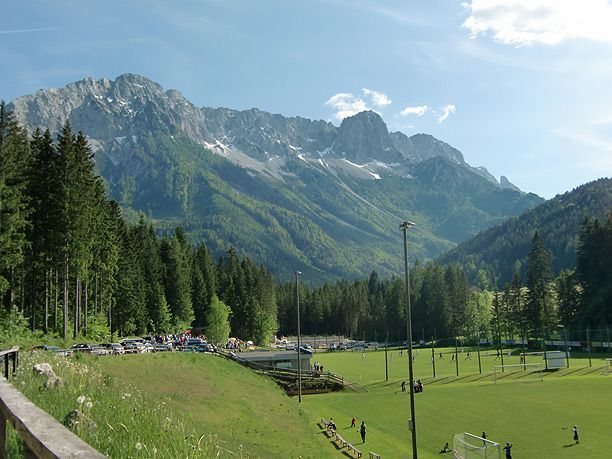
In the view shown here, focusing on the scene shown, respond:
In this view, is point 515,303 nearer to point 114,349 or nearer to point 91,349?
point 114,349

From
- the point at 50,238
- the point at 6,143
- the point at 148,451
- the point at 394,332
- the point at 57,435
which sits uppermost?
the point at 6,143

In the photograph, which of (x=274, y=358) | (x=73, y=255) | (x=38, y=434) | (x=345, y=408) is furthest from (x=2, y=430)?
(x=274, y=358)

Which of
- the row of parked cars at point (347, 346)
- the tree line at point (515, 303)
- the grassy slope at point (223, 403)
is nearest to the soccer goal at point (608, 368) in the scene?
the tree line at point (515, 303)

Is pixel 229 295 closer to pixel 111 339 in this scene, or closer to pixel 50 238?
pixel 111 339

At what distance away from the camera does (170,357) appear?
168 feet

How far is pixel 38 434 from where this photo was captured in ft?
12.2

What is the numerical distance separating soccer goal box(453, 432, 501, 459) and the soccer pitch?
154 cm

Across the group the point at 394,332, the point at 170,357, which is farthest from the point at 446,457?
the point at 394,332

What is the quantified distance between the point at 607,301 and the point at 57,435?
127652mm

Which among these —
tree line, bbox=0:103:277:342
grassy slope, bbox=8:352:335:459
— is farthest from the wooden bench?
tree line, bbox=0:103:277:342

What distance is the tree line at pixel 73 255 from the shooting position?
146 feet

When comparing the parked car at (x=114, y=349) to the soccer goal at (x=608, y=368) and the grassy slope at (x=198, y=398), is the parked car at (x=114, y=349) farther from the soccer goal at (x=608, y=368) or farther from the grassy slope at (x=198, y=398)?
the soccer goal at (x=608, y=368)

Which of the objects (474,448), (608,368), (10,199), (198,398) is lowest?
(608,368)

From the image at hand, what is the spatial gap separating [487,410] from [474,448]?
20.5 metres
